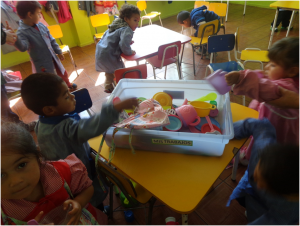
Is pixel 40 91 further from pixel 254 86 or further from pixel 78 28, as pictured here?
pixel 78 28

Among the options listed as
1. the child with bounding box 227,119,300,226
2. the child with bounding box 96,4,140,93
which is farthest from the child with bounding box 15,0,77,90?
the child with bounding box 227,119,300,226

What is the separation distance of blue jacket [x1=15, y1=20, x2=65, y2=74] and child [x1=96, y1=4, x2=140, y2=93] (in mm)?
585

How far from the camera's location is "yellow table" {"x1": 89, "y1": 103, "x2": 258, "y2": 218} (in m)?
0.83

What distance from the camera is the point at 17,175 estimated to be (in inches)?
24.1

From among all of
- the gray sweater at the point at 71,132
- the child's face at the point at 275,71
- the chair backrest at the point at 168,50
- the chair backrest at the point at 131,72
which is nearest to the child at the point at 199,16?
the chair backrest at the point at 168,50

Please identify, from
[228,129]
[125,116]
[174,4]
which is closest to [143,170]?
[125,116]

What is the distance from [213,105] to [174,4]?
5643 mm

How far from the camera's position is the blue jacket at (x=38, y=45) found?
212 centimetres

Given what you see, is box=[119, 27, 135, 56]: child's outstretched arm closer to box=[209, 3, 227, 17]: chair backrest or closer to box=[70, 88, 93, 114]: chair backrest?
box=[70, 88, 93, 114]: chair backrest

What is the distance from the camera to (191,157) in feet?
3.28

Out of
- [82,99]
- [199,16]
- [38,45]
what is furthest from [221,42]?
[38,45]

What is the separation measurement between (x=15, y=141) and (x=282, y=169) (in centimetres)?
88

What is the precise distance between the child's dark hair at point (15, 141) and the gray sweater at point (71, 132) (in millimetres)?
194

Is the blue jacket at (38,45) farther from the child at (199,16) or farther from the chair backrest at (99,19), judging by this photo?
the child at (199,16)
